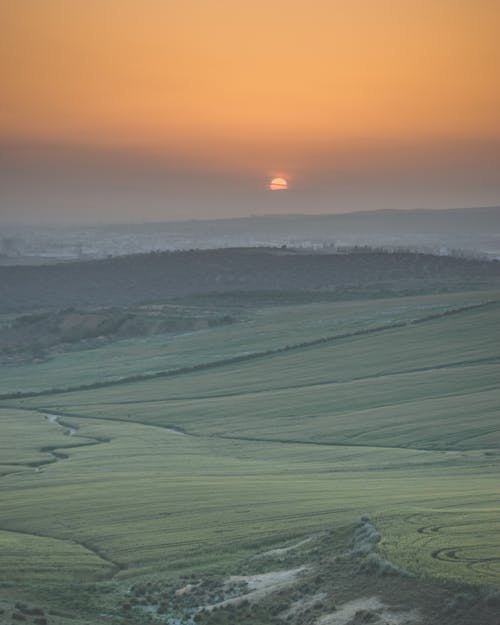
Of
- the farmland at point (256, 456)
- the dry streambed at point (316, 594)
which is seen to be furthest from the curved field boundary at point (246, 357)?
the dry streambed at point (316, 594)

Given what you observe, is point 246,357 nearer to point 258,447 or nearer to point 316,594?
point 258,447

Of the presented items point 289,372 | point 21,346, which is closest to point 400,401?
point 289,372

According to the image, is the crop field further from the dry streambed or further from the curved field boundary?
the dry streambed

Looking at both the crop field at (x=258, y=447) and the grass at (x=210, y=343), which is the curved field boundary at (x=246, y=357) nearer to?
the crop field at (x=258, y=447)

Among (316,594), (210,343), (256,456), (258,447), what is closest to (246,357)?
(210,343)

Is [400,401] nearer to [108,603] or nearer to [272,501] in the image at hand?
[272,501]
